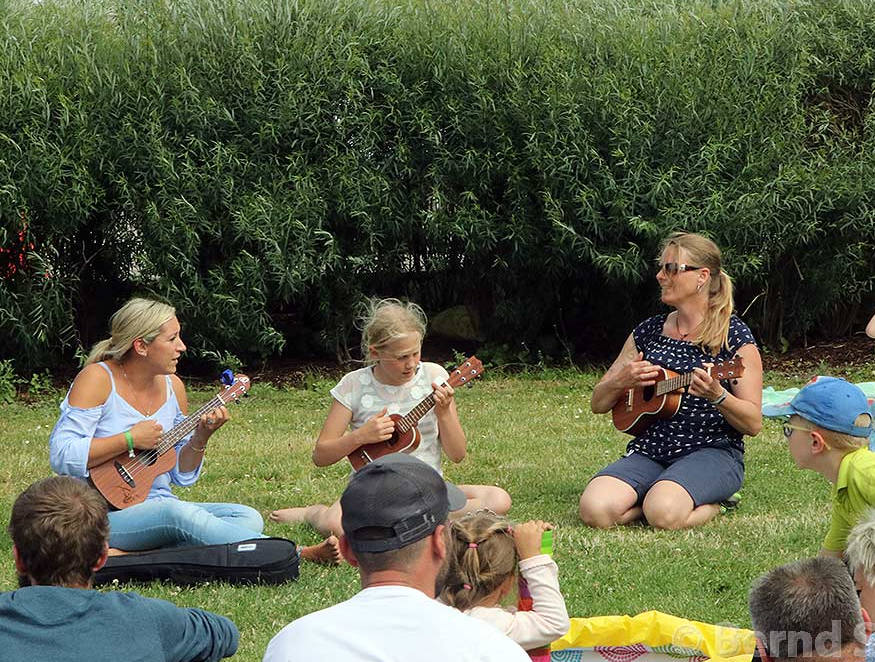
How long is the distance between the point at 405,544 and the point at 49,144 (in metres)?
9.21

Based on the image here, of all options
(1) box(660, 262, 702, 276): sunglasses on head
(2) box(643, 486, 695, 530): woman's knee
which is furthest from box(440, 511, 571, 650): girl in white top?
(1) box(660, 262, 702, 276): sunglasses on head

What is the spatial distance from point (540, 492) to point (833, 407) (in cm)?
293

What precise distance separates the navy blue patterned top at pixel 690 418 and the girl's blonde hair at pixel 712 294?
5cm

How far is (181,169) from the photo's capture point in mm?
11250

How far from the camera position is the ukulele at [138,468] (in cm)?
581

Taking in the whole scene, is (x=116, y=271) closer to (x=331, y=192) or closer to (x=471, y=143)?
(x=331, y=192)

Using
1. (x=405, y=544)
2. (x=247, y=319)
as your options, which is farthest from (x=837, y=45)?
(x=405, y=544)

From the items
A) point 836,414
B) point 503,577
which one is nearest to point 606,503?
point 836,414

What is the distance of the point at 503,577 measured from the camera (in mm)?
3658

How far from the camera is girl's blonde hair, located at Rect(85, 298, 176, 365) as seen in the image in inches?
233

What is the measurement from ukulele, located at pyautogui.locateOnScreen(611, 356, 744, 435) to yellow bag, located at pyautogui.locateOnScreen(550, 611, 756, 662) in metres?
1.96

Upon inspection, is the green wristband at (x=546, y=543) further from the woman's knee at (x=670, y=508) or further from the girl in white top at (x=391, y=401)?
the woman's knee at (x=670, y=508)

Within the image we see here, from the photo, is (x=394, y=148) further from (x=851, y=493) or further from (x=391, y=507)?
(x=391, y=507)

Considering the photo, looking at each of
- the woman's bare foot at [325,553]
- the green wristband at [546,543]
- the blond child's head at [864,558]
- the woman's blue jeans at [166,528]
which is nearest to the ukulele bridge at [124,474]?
the woman's blue jeans at [166,528]
